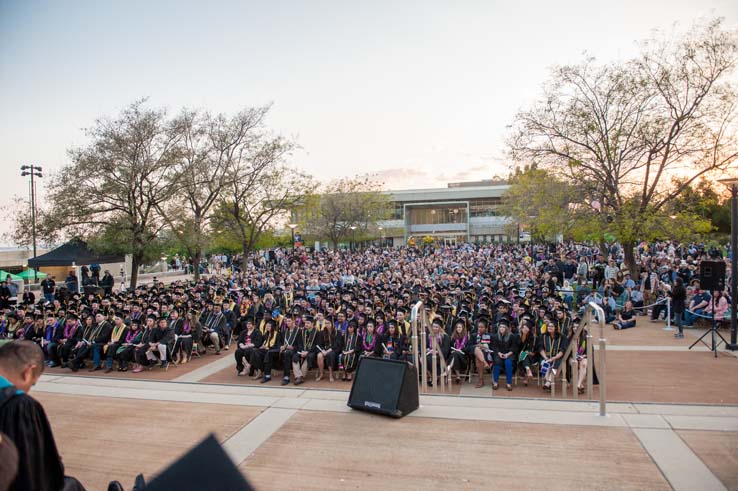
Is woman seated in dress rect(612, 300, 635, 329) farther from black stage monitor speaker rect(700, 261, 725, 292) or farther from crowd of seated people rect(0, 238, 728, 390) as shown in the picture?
black stage monitor speaker rect(700, 261, 725, 292)

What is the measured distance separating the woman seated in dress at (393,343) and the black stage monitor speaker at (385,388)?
2758mm

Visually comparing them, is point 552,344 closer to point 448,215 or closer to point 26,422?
point 26,422

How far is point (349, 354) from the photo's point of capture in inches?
396

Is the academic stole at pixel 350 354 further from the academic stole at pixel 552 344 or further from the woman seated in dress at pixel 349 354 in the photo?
the academic stole at pixel 552 344

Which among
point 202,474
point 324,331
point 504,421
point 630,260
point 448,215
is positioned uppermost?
point 448,215

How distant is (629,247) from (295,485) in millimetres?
20342

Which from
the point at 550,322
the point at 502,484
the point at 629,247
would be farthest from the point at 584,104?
the point at 502,484

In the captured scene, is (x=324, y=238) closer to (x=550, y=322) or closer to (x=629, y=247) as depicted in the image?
(x=629, y=247)

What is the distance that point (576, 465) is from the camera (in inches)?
206

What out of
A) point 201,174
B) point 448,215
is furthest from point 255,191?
point 448,215

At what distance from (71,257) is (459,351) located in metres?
21.1

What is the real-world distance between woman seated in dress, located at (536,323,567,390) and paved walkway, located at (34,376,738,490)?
4.67ft

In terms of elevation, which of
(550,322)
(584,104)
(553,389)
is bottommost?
(553,389)

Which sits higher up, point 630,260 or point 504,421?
point 630,260
